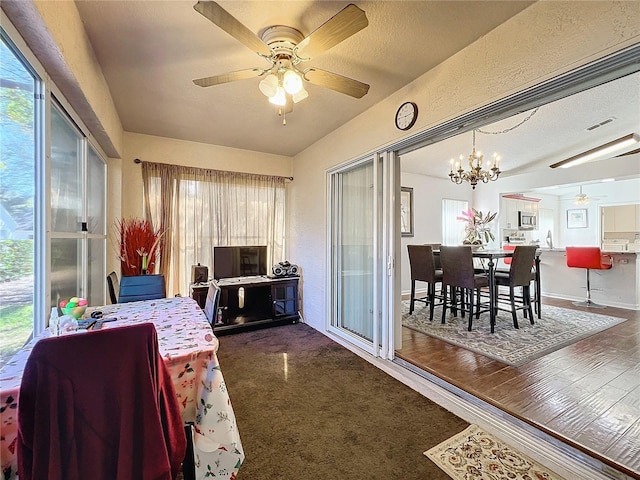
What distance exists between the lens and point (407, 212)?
591 cm

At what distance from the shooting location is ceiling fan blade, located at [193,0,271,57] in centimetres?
127

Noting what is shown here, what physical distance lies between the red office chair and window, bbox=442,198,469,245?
2.14m

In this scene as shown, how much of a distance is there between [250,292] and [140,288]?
5.74ft

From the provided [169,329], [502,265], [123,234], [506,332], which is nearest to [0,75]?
[169,329]

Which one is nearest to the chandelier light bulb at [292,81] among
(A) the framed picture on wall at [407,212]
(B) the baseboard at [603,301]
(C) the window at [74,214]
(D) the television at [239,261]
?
(C) the window at [74,214]

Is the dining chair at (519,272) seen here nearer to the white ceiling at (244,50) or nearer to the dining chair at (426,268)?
the dining chair at (426,268)

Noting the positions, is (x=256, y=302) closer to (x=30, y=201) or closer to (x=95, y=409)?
(x=30, y=201)

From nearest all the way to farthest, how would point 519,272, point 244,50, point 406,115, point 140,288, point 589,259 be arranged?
1. point 244,50
2. point 406,115
3. point 140,288
4. point 519,272
5. point 589,259

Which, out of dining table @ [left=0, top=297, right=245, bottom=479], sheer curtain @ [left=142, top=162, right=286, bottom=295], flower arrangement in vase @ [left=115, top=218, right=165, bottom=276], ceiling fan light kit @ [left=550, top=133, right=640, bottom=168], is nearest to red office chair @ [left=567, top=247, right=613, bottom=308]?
ceiling fan light kit @ [left=550, top=133, right=640, bottom=168]

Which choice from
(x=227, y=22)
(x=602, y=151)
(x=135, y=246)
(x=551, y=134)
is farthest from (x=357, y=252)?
(x=602, y=151)

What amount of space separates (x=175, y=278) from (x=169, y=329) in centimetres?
245

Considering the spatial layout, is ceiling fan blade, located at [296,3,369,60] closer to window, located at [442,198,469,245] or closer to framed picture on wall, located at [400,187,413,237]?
framed picture on wall, located at [400,187,413,237]

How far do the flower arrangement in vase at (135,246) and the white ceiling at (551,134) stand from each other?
165 inches

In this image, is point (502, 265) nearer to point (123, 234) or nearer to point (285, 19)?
point (285, 19)
